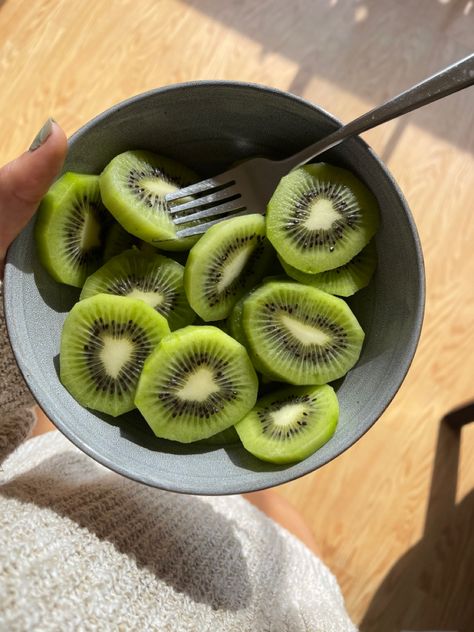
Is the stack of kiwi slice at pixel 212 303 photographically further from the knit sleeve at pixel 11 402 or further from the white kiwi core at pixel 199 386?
the knit sleeve at pixel 11 402

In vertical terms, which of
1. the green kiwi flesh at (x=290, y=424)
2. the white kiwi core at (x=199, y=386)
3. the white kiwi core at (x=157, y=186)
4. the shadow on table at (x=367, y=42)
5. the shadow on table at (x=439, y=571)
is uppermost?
the shadow on table at (x=367, y=42)

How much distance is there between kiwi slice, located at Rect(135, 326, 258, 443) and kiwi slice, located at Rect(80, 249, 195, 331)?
0.20ft

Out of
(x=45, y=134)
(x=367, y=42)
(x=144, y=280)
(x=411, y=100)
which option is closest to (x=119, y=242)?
(x=144, y=280)

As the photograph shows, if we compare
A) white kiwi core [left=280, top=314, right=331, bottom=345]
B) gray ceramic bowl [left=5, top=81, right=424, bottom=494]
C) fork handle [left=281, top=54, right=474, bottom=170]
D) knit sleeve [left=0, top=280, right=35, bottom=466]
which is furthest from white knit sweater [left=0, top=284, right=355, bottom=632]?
fork handle [left=281, top=54, right=474, bottom=170]

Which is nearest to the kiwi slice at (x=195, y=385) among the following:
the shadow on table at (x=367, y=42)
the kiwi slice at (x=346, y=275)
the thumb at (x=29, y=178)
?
the kiwi slice at (x=346, y=275)

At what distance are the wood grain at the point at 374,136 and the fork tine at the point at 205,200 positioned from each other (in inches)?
25.8

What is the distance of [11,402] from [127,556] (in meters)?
0.27

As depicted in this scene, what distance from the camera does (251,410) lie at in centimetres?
79

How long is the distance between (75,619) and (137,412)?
0.25 metres

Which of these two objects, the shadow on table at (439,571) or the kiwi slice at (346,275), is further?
the shadow on table at (439,571)

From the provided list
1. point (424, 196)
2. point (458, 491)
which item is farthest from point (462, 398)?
point (424, 196)

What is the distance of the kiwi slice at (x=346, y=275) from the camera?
30.9 inches

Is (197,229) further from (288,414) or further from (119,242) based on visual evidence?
(288,414)

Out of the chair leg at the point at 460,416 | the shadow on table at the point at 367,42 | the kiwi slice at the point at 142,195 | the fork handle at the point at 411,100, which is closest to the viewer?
the fork handle at the point at 411,100
